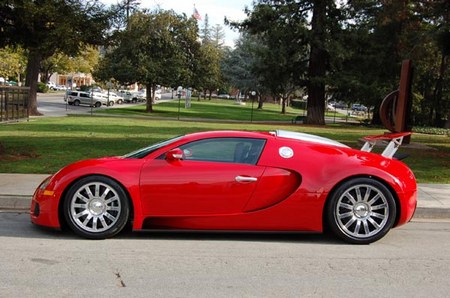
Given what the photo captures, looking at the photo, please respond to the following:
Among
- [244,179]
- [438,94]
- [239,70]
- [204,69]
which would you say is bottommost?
[244,179]

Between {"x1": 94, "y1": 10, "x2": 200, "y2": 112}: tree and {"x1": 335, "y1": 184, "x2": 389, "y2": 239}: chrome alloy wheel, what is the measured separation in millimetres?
41311

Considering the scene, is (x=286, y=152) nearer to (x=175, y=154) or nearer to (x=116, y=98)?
(x=175, y=154)

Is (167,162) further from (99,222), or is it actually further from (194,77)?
(194,77)

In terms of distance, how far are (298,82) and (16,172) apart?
26995 millimetres

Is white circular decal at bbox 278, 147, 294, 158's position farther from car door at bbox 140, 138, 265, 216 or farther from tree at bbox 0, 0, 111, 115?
tree at bbox 0, 0, 111, 115

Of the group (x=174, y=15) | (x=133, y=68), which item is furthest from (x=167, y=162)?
(x=174, y=15)

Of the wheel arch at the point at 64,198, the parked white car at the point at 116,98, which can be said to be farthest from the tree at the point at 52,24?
the parked white car at the point at 116,98

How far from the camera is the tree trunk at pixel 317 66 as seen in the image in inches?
1243

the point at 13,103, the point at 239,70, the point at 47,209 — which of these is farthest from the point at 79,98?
the point at 47,209

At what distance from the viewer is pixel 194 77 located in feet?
161

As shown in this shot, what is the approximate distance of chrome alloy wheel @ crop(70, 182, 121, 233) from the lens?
19.5 ft

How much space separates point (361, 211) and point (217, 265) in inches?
75.9

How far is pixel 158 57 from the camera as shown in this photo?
47.4 metres

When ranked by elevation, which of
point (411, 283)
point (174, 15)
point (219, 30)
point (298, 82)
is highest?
point (219, 30)
